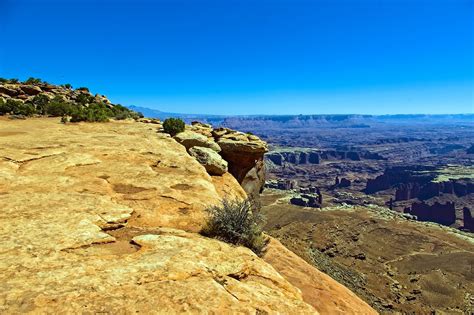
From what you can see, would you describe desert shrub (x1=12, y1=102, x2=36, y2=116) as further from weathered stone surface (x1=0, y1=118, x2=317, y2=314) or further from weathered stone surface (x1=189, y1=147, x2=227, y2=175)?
weathered stone surface (x1=189, y1=147, x2=227, y2=175)

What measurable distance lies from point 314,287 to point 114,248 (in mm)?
6749

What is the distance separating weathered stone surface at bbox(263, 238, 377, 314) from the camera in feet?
35.0

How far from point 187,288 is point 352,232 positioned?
324ft

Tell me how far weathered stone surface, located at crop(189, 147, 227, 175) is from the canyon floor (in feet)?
85.6

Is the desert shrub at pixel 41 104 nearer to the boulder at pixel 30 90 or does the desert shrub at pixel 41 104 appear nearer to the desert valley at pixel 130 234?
the desert valley at pixel 130 234

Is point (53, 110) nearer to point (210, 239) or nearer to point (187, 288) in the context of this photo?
point (210, 239)

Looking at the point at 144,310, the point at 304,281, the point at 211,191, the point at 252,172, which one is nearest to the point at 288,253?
the point at 304,281

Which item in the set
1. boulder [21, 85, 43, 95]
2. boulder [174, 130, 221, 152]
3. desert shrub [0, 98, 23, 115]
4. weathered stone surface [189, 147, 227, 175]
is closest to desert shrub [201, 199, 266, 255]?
weathered stone surface [189, 147, 227, 175]

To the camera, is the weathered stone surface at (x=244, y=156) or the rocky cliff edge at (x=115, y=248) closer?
the rocky cliff edge at (x=115, y=248)

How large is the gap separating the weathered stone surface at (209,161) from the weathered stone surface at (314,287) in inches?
278

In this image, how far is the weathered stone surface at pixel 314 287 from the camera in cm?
1066

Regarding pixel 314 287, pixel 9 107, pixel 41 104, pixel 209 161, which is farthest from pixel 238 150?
pixel 41 104

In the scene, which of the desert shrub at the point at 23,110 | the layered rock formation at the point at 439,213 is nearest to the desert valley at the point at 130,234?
the desert shrub at the point at 23,110

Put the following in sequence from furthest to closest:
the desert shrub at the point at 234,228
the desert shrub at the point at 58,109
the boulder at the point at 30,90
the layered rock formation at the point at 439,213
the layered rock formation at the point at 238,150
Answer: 1. the layered rock formation at the point at 439,213
2. the boulder at the point at 30,90
3. the desert shrub at the point at 58,109
4. the layered rock formation at the point at 238,150
5. the desert shrub at the point at 234,228
